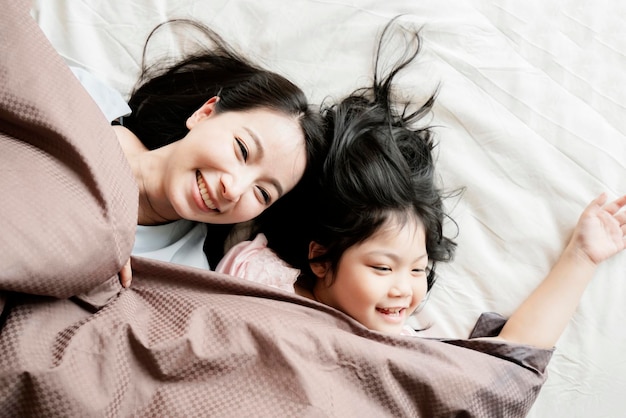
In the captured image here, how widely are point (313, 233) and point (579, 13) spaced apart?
68 centimetres

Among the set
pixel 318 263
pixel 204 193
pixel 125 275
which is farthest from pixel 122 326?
pixel 318 263

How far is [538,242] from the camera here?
1.19m

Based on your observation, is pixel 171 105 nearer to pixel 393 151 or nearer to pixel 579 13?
pixel 393 151

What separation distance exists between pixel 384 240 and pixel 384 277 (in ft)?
0.20

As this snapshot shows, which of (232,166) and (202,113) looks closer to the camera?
(232,166)

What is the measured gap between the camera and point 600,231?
1.15 meters

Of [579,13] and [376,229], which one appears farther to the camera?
[579,13]

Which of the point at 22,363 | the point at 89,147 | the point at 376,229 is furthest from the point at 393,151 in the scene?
the point at 22,363

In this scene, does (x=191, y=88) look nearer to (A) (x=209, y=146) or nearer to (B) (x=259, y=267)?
(A) (x=209, y=146)

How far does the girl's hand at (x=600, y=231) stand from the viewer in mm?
1145

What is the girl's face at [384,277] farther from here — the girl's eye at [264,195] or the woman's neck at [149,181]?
the woman's neck at [149,181]

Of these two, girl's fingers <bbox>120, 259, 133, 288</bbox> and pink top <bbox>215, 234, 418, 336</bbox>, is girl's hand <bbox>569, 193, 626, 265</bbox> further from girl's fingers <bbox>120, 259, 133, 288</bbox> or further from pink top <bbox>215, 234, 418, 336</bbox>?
girl's fingers <bbox>120, 259, 133, 288</bbox>

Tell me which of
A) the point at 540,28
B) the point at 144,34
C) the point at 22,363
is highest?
the point at 540,28

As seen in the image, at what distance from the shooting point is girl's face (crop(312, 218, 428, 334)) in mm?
1064
